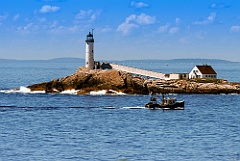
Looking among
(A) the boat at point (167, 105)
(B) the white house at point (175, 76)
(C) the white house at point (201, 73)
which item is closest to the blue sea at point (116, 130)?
(A) the boat at point (167, 105)

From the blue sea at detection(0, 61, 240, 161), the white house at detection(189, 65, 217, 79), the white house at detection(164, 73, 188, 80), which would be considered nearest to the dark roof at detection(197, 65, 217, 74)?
the white house at detection(189, 65, 217, 79)

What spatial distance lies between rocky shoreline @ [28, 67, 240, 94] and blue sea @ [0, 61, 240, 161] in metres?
8.44

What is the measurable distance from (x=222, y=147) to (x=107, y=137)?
1331cm

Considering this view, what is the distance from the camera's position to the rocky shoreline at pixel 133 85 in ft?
395

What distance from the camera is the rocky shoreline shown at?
395ft

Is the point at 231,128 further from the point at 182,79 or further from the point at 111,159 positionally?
the point at 182,79

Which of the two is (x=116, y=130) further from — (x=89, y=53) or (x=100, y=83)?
(x=89, y=53)

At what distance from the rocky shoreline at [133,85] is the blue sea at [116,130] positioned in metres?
8.44

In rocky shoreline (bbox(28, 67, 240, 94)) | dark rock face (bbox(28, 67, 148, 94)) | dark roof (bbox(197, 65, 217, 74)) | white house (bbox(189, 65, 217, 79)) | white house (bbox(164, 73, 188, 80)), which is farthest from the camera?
dark roof (bbox(197, 65, 217, 74))

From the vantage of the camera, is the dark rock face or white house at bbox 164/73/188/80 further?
white house at bbox 164/73/188/80

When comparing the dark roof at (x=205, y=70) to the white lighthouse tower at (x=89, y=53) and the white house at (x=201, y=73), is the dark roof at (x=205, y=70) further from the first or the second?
the white lighthouse tower at (x=89, y=53)

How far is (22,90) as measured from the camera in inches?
5143

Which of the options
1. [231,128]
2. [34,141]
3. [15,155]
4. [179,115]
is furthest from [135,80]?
[15,155]

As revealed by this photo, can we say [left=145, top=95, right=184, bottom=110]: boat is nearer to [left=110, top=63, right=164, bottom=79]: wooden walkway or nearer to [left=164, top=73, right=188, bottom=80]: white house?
[left=164, top=73, right=188, bottom=80]: white house
